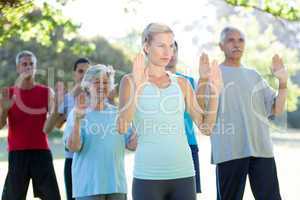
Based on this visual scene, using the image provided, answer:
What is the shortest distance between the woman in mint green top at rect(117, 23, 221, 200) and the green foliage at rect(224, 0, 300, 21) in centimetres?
608

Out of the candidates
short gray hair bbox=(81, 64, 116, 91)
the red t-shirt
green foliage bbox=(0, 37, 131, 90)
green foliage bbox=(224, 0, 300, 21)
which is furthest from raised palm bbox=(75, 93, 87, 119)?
green foliage bbox=(0, 37, 131, 90)

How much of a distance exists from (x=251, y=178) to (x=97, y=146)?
65.2 inches

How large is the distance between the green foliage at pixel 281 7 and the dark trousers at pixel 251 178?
4.50 m

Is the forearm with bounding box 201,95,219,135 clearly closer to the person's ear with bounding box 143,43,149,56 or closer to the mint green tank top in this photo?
the mint green tank top

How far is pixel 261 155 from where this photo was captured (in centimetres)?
600

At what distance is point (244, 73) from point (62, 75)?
26107 mm

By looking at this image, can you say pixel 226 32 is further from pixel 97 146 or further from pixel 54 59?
pixel 54 59

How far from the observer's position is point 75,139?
202 inches

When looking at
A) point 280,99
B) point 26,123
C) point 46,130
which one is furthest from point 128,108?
point 26,123

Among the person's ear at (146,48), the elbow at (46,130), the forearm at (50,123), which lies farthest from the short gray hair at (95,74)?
the elbow at (46,130)

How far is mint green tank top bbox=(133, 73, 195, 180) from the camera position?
4.21 m

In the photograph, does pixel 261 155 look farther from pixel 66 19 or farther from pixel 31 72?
pixel 66 19

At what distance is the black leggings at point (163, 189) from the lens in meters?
4.18

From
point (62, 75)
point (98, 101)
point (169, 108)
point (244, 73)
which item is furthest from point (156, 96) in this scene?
point (62, 75)
